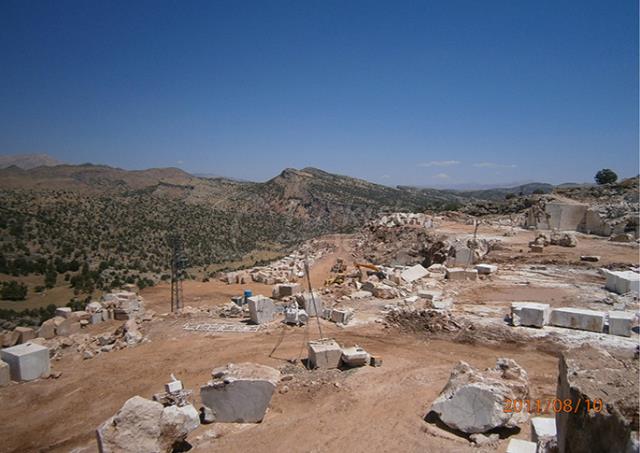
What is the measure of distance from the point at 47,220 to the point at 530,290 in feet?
127

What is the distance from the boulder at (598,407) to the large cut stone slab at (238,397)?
15.9 ft

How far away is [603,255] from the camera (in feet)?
66.1

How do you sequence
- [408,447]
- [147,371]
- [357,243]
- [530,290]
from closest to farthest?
[408,447], [147,371], [530,290], [357,243]

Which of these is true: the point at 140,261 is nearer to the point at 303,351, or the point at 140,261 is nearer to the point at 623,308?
the point at 303,351

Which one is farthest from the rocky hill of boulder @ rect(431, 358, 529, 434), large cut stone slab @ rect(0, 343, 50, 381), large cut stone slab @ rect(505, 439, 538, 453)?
large cut stone slab @ rect(505, 439, 538, 453)

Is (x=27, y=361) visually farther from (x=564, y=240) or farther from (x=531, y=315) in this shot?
(x=564, y=240)

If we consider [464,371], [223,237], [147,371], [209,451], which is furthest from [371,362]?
[223,237]

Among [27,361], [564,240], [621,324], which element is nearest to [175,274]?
[27,361]

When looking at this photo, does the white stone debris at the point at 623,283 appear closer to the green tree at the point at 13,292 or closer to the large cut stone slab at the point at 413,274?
the large cut stone slab at the point at 413,274

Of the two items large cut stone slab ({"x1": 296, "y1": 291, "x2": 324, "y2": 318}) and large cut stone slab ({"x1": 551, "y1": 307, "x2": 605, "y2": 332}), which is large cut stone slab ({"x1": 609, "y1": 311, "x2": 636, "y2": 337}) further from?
large cut stone slab ({"x1": 296, "y1": 291, "x2": 324, "y2": 318})

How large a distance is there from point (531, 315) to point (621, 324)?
2007mm

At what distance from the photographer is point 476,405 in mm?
6242

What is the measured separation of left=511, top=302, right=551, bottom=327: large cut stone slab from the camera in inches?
435

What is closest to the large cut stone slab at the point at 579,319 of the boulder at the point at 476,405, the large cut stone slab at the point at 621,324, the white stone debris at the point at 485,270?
the large cut stone slab at the point at 621,324
